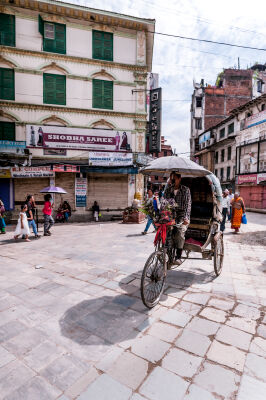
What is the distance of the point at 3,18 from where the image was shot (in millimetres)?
13172

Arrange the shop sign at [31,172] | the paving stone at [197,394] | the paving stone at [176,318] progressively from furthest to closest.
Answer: the shop sign at [31,172]
the paving stone at [176,318]
the paving stone at [197,394]

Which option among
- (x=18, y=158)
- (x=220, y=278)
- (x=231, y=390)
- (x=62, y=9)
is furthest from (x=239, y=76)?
(x=231, y=390)

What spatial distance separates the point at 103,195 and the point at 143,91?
7849 millimetres

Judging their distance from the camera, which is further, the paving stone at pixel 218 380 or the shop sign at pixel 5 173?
the shop sign at pixel 5 173

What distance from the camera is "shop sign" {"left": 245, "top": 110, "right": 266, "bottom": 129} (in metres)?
23.4

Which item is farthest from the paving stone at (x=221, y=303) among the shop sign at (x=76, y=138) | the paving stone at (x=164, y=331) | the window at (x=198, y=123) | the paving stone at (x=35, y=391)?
A: the window at (x=198, y=123)

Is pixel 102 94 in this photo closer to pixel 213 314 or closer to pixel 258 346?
pixel 213 314

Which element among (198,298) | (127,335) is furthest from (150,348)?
(198,298)

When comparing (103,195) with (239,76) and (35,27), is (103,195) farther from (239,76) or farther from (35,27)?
(239,76)

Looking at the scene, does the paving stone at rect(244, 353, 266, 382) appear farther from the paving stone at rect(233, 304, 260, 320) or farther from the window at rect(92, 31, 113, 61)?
the window at rect(92, 31, 113, 61)

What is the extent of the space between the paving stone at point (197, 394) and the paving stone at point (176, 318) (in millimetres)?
1041

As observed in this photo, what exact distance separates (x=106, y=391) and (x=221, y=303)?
2.45m

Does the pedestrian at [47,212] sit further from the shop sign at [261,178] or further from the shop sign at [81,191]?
the shop sign at [261,178]

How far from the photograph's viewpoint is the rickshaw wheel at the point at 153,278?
3.46m
